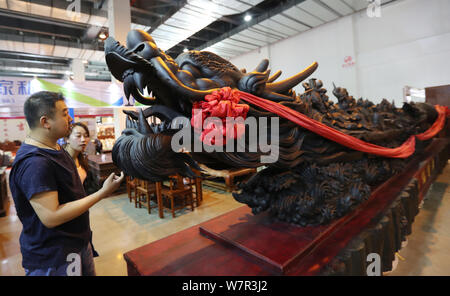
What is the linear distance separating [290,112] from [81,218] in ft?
3.99

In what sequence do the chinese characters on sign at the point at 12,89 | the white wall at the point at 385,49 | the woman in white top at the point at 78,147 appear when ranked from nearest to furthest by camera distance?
the woman in white top at the point at 78,147 → the chinese characters on sign at the point at 12,89 → the white wall at the point at 385,49

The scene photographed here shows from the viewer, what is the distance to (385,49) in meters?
5.56

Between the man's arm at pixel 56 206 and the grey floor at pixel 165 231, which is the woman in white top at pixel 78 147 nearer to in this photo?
the man's arm at pixel 56 206

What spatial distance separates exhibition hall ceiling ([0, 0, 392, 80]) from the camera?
4.91 metres

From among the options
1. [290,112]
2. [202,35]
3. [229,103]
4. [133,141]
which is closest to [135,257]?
[133,141]

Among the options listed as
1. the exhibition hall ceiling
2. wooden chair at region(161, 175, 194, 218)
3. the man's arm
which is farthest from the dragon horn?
the exhibition hall ceiling

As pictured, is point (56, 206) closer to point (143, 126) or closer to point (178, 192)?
point (143, 126)

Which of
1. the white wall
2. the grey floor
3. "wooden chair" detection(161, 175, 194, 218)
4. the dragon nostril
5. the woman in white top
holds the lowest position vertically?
the grey floor

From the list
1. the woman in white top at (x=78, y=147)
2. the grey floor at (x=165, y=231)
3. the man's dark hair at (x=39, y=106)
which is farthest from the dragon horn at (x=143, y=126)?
the grey floor at (x=165, y=231)

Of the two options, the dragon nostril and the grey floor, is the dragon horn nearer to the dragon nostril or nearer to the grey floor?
the dragon nostril

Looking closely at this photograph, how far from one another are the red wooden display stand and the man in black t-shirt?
34cm

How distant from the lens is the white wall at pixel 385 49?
4863 millimetres

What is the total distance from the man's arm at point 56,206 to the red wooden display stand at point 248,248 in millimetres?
304

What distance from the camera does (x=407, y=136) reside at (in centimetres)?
A: 238
